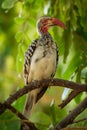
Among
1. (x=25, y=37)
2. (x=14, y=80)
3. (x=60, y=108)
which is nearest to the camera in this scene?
(x=60, y=108)

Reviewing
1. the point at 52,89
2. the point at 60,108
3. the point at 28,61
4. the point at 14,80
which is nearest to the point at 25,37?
the point at 28,61

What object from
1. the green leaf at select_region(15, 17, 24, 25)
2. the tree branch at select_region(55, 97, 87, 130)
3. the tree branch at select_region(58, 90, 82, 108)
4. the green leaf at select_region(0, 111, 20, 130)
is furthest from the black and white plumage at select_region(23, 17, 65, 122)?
the green leaf at select_region(0, 111, 20, 130)

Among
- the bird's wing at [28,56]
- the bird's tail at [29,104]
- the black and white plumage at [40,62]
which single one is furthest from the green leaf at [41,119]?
the bird's wing at [28,56]

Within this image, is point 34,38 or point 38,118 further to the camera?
point 34,38

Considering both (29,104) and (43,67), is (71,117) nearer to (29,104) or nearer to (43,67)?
(29,104)

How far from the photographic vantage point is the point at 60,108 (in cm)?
371

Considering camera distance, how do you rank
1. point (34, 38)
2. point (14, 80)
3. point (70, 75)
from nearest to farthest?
1. point (70, 75)
2. point (34, 38)
3. point (14, 80)

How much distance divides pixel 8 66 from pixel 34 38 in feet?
6.17

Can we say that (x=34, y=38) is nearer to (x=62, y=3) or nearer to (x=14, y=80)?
(x=62, y=3)

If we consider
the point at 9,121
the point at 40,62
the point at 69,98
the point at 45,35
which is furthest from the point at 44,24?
the point at 9,121

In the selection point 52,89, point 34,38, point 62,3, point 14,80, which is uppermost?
point 62,3

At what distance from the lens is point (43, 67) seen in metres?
4.34

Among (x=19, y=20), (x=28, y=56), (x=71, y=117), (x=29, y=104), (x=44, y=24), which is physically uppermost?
(x=19, y=20)

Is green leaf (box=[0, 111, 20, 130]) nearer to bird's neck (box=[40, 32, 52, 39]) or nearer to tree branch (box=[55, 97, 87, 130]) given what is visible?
tree branch (box=[55, 97, 87, 130])
